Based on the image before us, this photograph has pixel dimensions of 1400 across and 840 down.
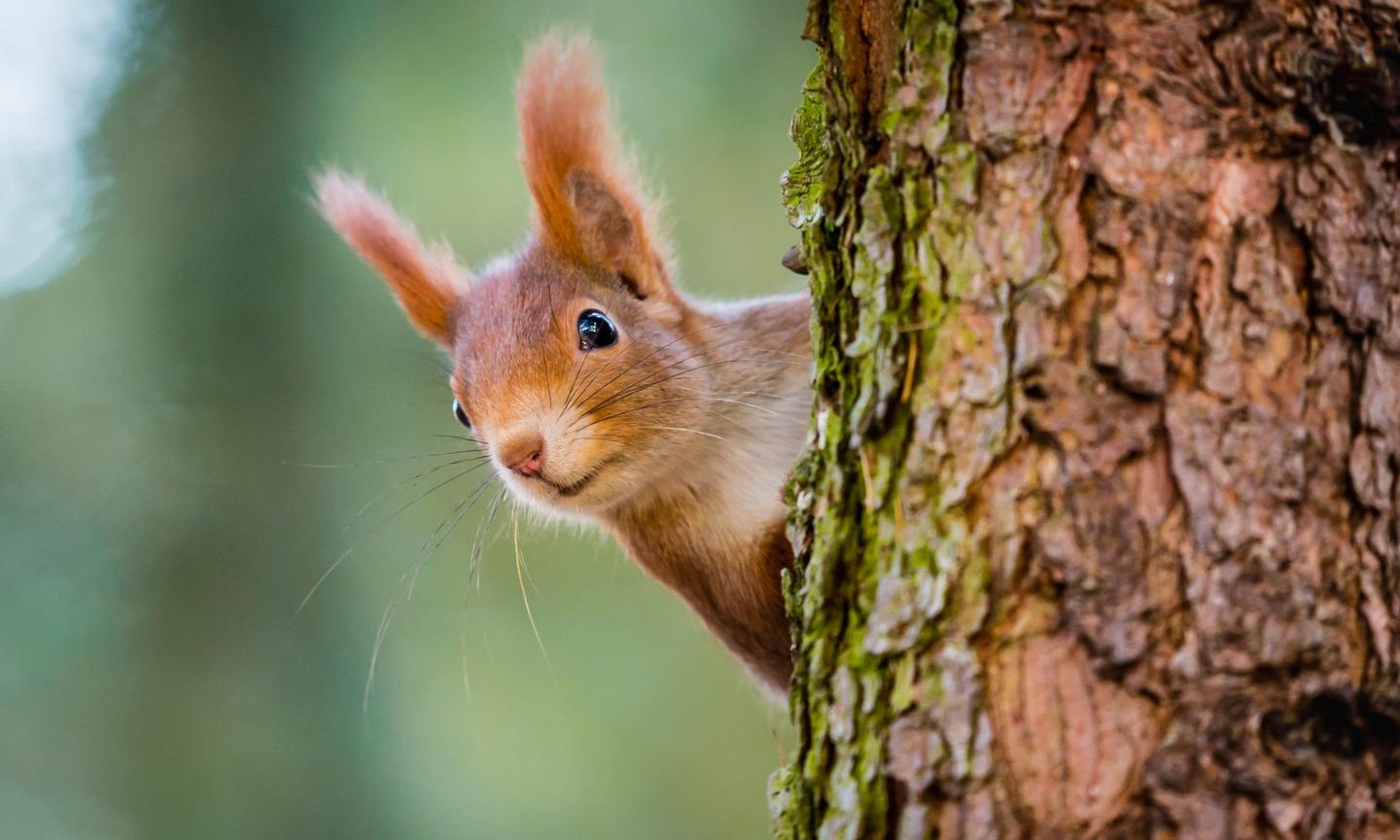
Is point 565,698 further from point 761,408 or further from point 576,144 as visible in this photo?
point 576,144

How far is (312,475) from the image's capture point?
2.67m

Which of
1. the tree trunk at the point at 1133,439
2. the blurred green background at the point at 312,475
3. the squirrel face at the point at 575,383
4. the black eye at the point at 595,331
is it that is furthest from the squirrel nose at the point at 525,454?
the blurred green background at the point at 312,475

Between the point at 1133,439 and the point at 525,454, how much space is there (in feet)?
3.12

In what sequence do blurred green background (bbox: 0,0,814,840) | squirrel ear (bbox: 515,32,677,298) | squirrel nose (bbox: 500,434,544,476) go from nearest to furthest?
squirrel nose (bbox: 500,434,544,476) → squirrel ear (bbox: 515,32,677,298) → blurred green background (bbox: 0,0,814,840)

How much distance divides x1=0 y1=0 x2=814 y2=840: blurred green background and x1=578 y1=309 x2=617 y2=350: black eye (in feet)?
2.62

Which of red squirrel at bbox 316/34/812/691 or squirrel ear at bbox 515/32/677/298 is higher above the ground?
squirrel ear at bbox 515/32/677/298

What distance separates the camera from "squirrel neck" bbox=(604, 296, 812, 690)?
1752mm

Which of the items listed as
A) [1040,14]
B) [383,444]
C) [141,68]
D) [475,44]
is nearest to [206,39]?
[141,68]

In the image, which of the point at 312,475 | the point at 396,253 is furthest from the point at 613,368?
the point at 312,475

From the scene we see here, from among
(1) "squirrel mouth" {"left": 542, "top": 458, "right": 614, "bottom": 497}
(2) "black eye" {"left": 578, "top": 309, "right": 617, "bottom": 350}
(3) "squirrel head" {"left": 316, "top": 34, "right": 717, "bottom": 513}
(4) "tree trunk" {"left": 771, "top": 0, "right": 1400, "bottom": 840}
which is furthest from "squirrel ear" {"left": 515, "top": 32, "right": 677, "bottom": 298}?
(4) "tree trunk" {"left": 771, "top": 0, "right": 1400, "bottom": 840}

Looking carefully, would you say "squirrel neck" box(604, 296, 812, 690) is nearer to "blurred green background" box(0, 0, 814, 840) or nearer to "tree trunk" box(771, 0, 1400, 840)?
"blurred green background" box(0, 0, 814, 840)

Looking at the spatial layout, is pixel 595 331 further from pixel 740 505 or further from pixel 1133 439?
pixel 1133 439

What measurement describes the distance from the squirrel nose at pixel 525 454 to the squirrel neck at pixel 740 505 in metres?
0.29

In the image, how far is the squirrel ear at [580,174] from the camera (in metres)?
1.73
